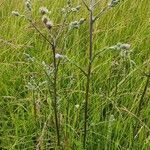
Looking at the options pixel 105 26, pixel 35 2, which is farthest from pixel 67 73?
pixel 35 2

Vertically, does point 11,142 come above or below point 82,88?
below

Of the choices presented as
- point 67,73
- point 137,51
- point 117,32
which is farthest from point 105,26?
point 67,73

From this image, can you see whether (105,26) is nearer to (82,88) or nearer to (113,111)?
(82,88)

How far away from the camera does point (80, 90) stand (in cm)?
245

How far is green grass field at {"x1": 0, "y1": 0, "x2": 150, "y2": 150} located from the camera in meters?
2.13

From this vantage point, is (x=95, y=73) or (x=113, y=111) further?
(x=95, y=73)

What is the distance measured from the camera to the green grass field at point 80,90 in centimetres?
213

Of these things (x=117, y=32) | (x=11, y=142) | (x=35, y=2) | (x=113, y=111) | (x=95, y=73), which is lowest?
(x=11, y=142)

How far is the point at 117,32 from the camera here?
3172 millimetres

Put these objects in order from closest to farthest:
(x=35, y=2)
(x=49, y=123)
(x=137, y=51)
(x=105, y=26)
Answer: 1. (x=49, y=123)
2. (x=137, y=51)
3. (x=105, y=26)
4. (x=35, y=2)

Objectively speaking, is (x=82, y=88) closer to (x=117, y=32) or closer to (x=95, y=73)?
(x=95, y=73)

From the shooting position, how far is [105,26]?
3305 mm

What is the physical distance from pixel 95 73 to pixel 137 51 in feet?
1.54

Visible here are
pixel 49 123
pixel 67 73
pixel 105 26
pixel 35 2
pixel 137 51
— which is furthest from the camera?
pixel 35 2
